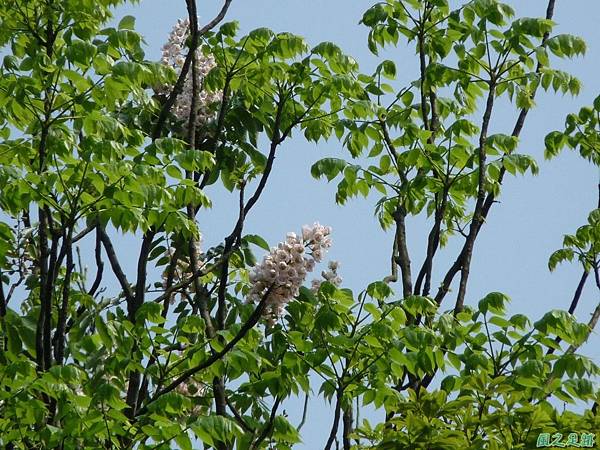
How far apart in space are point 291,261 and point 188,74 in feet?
8.27

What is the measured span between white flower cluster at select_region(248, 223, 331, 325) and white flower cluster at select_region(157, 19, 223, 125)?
1995 millimetres

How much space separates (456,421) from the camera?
7.71m

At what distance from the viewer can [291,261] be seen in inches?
308

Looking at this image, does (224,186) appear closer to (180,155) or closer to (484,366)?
(180,155)

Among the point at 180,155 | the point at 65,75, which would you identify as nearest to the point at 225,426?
the point at 180,155

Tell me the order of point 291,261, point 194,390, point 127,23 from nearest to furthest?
point 291,261
point 127,23
point 194,390

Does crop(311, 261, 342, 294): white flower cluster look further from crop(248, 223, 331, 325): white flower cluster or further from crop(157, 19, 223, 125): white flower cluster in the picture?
crop(157, 19, 223, 125): white flower cluster

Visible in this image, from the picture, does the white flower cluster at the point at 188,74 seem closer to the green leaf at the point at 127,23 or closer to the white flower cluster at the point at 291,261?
the green leaf at the point at 127,23

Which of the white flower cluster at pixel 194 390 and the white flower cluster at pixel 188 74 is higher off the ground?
the white flower cluster at pixel 188 74

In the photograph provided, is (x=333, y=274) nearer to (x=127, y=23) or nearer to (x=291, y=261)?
(x=291, y=261)

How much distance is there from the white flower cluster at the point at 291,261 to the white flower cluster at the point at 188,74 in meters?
1.99

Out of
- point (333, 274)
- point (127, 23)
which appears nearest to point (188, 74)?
point (127, 23)

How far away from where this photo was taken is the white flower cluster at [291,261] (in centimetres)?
779

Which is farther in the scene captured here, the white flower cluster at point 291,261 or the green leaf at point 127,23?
the green leaf at point 127,23
